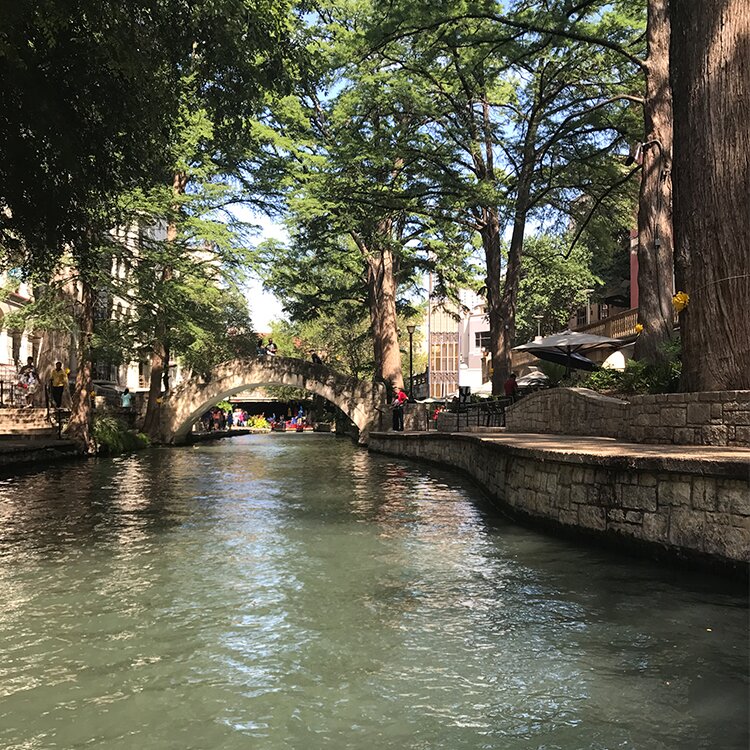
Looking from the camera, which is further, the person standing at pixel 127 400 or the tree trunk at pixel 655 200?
the person standing at pixel 127 400

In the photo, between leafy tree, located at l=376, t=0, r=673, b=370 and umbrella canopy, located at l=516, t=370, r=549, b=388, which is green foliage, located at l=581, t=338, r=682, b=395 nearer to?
leafy tree, located at l=376, t=0, r=673, b=370

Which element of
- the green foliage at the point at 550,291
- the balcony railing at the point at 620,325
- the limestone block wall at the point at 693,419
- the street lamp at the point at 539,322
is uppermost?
the green foliage at the point at 550,291

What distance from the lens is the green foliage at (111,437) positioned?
22.9 meters

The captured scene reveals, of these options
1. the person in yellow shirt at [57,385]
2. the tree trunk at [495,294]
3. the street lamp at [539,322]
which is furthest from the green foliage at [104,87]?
the street lamp at [539,322]

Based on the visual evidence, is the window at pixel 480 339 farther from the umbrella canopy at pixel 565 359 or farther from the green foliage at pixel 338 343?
the umbrella canopy at pixel 565 359

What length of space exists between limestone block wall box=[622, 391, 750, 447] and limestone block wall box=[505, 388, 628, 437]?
4.62 feet

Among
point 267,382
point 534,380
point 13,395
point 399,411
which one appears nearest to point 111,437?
point 13,395

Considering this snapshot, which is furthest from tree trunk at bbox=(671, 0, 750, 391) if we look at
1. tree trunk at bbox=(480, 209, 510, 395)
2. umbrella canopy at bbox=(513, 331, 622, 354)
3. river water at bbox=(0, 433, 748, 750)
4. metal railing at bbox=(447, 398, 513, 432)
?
tree trunk at bbox=(480, 209, 510, 395)

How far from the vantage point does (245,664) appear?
14.8ft

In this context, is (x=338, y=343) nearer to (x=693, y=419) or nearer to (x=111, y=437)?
(x=111, y=437)

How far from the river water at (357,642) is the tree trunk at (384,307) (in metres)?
20.4

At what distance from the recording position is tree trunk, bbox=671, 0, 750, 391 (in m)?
8.27

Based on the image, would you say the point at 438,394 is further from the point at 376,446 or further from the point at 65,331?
the point at 65,331

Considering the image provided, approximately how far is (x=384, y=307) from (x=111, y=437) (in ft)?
37.3
